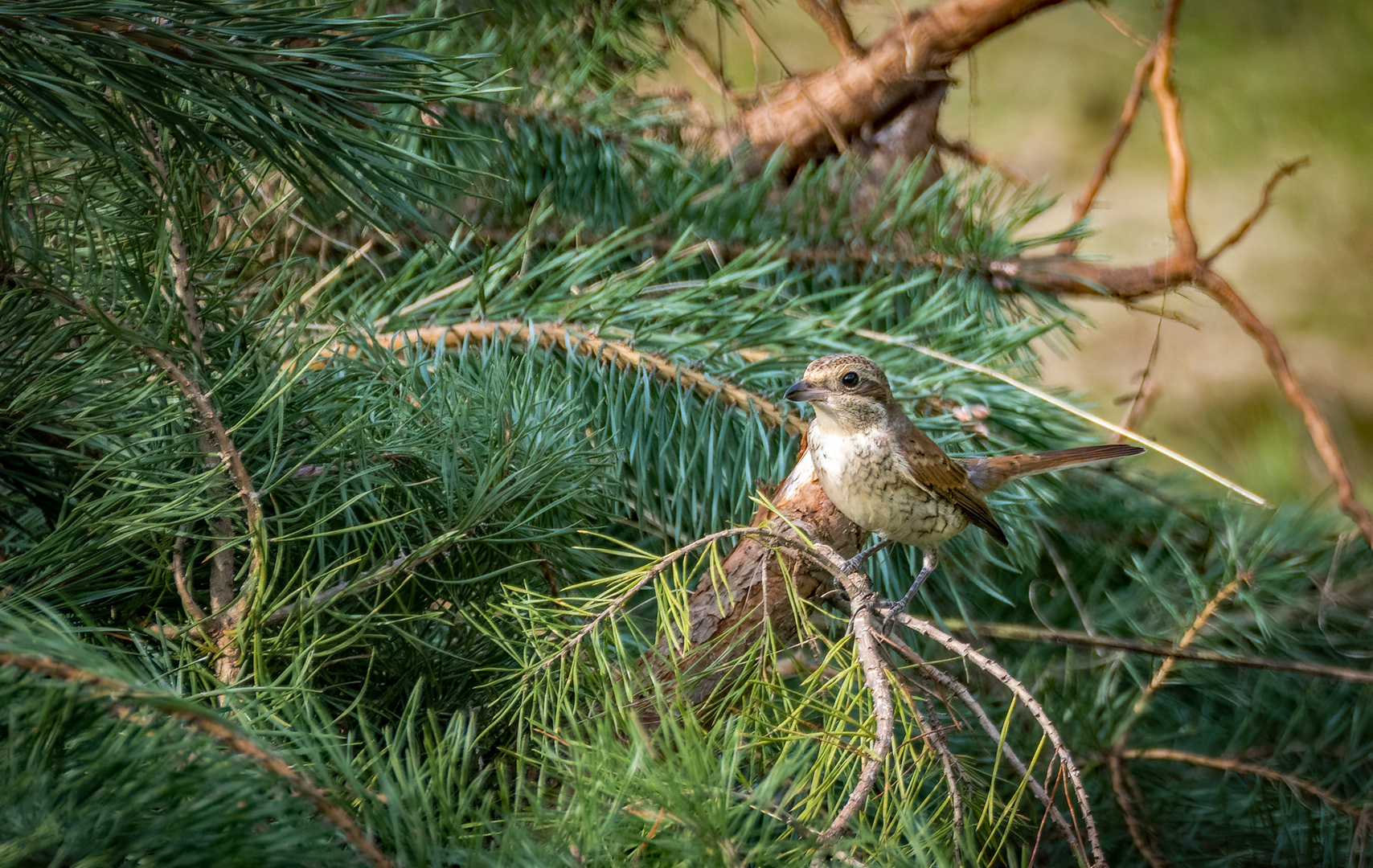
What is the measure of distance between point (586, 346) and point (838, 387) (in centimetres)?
28

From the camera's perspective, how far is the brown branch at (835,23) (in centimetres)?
150

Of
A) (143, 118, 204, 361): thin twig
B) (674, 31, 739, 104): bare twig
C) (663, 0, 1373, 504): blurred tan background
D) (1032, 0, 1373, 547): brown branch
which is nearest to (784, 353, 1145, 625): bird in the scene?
(1032, 0, 1373, 547): brown branch

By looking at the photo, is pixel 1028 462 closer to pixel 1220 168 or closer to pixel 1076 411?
pixel 1076 411

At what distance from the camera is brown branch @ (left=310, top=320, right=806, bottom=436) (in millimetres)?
983

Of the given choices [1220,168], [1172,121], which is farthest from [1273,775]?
[1220,168]

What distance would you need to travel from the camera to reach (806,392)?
988 millimetres

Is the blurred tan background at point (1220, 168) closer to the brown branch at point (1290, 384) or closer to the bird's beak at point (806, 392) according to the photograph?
the brown branch at point (1290, 384)

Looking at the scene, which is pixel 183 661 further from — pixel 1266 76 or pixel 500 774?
pixel 1266 76

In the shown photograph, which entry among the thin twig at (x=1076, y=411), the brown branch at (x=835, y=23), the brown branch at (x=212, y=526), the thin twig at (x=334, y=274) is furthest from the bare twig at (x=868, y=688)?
the brown branch at (x=835, y=23)

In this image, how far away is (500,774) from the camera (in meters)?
0.48

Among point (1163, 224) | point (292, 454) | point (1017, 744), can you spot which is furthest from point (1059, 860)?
point (1163, 224)

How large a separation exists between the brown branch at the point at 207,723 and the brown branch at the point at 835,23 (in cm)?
144

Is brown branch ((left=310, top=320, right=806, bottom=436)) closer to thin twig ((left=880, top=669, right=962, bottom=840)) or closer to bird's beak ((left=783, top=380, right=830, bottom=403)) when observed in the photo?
bird's beak ((left=783, top=380, right=830, bottom=403))

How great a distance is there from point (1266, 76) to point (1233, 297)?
131 centimetres
